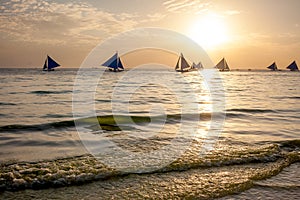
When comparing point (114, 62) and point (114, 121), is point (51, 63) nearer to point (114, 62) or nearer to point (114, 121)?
point (114, 62)

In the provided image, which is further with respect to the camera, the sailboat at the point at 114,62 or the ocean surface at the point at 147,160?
the sailboat at the point at 114,62

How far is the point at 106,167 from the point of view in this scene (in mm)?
4953

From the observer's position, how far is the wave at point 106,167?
435 centimetres

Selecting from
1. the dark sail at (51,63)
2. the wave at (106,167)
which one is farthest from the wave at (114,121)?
the dark sail at (51,63)

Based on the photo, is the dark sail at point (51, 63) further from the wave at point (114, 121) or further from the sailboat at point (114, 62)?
the wave at point (114, 121)

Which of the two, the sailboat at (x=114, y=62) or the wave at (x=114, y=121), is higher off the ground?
the sailboat at (x=114, y=62)

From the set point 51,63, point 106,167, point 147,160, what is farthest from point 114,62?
point 106,167

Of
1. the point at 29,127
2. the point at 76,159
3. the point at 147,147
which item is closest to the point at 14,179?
the point at 76,159

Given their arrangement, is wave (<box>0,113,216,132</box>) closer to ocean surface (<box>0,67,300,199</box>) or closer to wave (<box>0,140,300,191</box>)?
ocean surface (<box>0,67,300,199</box>)

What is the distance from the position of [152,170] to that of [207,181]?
0.99 meters

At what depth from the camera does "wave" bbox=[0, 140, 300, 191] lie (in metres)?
4.35

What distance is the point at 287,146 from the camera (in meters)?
6.87

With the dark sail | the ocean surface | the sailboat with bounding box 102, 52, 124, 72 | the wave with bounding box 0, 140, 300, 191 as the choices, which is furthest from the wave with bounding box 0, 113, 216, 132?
the dark sail

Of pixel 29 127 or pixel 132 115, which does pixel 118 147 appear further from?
pixel 132 115
